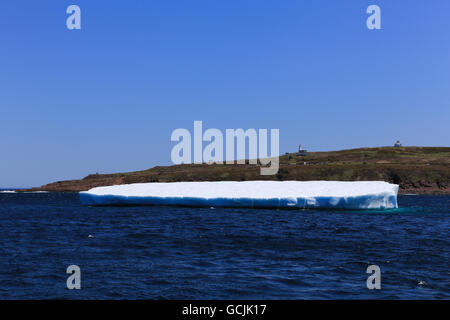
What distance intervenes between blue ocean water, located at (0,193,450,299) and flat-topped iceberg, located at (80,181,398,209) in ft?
28.4

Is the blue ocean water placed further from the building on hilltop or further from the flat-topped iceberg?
the building on hilltop

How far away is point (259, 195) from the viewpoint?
3912 cm

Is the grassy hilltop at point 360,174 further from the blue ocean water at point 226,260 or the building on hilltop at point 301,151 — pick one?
the blue ocean water at point 226,260

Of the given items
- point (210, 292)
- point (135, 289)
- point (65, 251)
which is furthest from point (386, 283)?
point (65, 251)

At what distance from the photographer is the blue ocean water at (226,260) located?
12227 mm

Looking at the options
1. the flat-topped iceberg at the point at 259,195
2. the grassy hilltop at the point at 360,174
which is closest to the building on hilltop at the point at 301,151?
the grassy hilltop at the point at 360,174

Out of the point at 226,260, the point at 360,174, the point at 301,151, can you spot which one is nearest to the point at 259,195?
the point at 226,260

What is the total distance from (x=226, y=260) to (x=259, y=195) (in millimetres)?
22867

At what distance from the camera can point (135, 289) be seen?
12.4 m

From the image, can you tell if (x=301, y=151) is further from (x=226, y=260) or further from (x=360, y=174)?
(x=226, y=260)

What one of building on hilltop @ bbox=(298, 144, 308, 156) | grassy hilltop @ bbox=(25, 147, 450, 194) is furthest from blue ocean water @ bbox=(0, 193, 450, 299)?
building on hilltop @ bbox=(298, 144, 308, 156)
